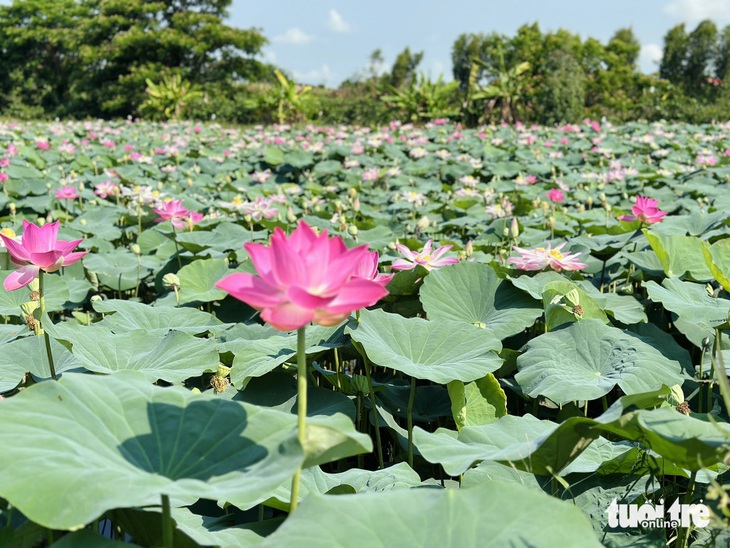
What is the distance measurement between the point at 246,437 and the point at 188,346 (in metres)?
0.60

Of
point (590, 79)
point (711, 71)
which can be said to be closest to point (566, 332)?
point (590, 79)

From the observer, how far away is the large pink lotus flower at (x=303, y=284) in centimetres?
60

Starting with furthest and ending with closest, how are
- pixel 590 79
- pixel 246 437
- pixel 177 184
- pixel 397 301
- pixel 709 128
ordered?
pixel 590 79 < pixel 709 128 < pixel 177 184 < pixel 397 301 < pixel 246 437

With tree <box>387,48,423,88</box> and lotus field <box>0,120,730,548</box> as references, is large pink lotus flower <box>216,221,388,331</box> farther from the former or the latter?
tree <box>387,48,423,88</box>

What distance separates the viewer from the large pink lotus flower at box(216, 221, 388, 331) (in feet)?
1.98

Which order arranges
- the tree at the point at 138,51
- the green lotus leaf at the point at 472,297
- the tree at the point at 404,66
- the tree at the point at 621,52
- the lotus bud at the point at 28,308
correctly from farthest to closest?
1. the tree at the point at 404,66
2. the tree at the point at 138,51
3. the tree at the point at 621,52
4. the green lotus leaf at the point at 472,297
5. the lotus bud at the point at 28,308

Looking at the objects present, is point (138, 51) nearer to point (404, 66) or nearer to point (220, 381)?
point (404, 66)

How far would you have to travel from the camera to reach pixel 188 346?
50.2 inches

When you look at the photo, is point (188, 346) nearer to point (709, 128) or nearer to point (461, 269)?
point (461, 269)

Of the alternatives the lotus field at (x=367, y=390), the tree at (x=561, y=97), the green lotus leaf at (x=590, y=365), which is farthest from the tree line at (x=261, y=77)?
the green lotus leaf at (x=590, y=365)

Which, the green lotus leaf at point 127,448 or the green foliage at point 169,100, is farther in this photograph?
the green foliage at point 169,100

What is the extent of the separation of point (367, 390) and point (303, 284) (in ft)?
2.50

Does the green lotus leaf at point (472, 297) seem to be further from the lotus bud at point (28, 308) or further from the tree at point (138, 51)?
the tree at point (138, 51)

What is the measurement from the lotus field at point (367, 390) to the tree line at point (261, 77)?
8.49 m
